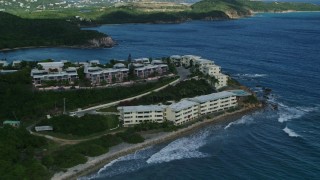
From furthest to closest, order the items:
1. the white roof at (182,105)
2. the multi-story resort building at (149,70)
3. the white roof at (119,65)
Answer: the white roof at (119,65) < the multi-story resort building at (149,70) < the white roof at (182,105)

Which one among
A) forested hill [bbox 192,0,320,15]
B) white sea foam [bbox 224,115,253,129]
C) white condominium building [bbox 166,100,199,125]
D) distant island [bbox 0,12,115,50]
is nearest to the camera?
white condominium building [bbox 166,100,199,125]

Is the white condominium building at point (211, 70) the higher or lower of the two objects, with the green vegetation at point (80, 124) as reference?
higher

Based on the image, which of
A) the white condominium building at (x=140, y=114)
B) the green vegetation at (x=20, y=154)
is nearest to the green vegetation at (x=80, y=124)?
the white condominium building at (x=140, y=114)

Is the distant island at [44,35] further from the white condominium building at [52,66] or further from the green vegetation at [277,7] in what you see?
the green vegetation at [277,7]

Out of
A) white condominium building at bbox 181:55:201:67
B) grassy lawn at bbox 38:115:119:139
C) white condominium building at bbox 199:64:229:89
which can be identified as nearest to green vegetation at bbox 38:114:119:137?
grassy lawn at bbox 38:115:119:139

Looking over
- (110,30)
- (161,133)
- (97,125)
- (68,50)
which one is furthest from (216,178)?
(110,30)

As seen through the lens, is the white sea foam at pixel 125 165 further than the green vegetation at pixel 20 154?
Yes

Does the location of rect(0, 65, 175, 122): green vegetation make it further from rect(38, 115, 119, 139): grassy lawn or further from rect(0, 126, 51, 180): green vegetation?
rect(0, 126, 51, 180): green vegetation
